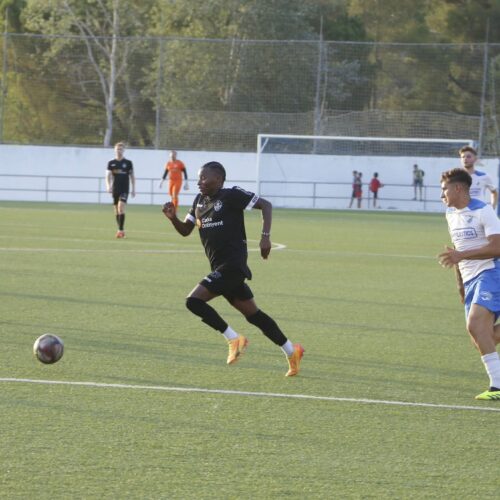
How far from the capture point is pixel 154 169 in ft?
143

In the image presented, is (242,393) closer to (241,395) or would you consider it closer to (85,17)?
(241,395)

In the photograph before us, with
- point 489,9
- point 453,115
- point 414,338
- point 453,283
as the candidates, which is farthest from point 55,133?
point 414,338

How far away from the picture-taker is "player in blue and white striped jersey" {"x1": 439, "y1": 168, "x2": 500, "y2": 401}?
7.76 meters

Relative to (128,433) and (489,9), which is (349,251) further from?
(489,9)

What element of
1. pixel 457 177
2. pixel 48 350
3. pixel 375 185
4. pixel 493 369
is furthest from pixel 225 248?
pixel 375 185

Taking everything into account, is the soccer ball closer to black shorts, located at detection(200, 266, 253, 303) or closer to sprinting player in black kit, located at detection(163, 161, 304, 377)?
sprinting player in black kit, located at detection(163, 161, 304, 377)

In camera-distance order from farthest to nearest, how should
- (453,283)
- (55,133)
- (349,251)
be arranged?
(55,133) < (349,251) < (453,283)

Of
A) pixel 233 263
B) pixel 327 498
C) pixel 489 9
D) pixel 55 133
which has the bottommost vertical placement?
pixel 327 498

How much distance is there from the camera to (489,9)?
5484 centimetres

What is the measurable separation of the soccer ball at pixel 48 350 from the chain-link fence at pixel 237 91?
3511 centimetres

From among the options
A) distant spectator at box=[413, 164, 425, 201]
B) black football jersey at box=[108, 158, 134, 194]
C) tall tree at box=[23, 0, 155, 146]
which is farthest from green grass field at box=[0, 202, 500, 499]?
tall tree at box=[23, 0, 155, 146]

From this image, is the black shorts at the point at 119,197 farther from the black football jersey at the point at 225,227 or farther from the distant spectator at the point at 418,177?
the distant spectator at the point at 418,177

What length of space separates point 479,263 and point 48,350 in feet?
10.6

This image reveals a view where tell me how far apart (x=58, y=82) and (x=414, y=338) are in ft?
125
